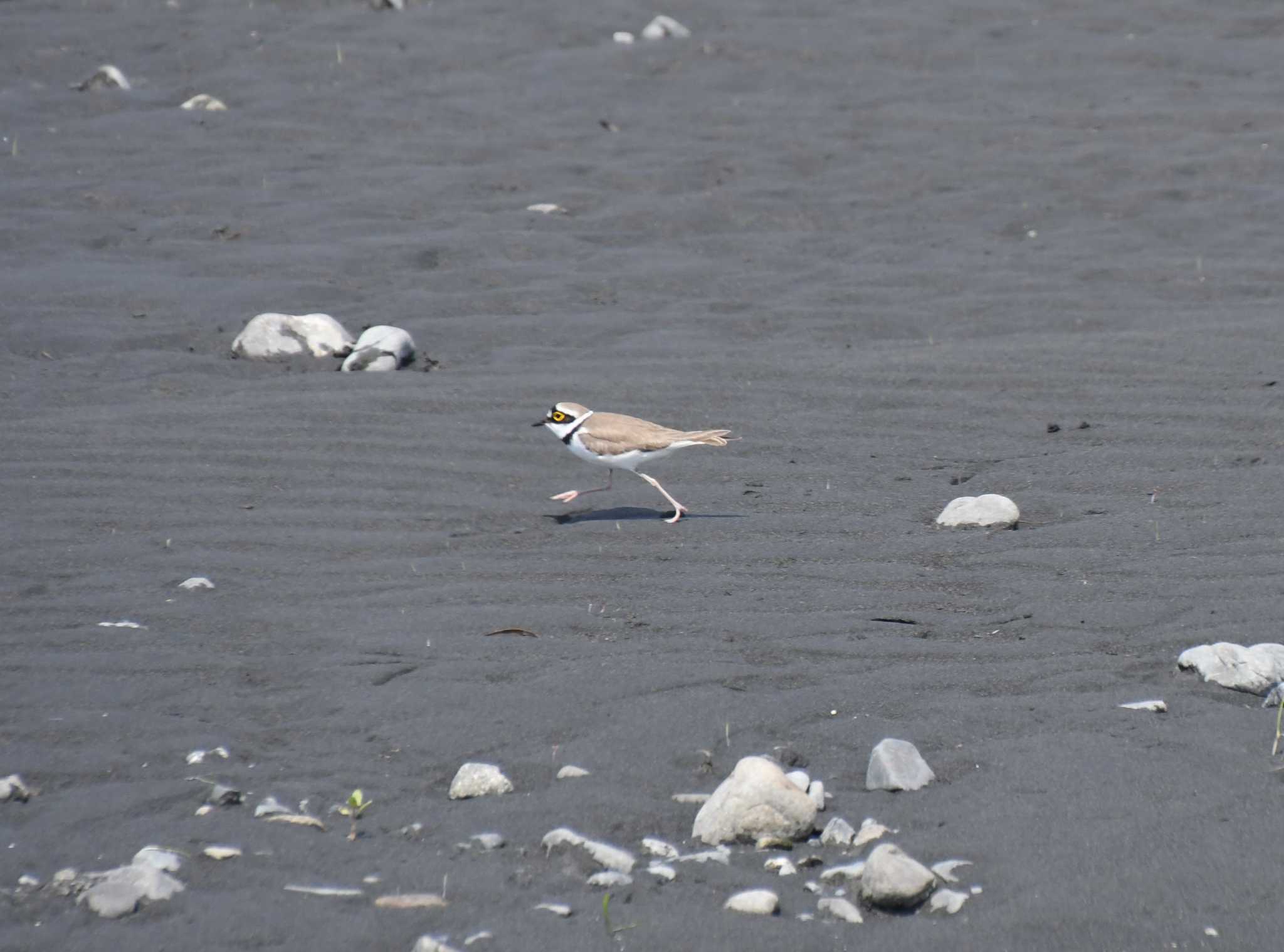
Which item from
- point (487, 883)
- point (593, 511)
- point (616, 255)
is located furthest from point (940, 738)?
point (616, 255)

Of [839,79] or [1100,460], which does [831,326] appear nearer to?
[1100,460]

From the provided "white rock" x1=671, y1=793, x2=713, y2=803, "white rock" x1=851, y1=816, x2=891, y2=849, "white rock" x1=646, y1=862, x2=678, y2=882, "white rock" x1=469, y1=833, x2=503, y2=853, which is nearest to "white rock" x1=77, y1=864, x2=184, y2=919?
"white rock" x1=469, y1=833, x2=503, y2=853

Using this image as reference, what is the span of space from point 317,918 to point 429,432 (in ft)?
12.6

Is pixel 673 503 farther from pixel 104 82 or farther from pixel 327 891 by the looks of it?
pixel 104 82

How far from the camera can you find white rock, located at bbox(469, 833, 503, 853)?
327cm

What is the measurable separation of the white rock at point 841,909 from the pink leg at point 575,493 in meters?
3.17

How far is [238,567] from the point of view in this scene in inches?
200

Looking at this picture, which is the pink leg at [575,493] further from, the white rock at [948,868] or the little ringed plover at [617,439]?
the white rock at [948,868]

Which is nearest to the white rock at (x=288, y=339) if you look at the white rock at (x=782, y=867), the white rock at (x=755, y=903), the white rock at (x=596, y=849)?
the white rock at (x=596, y=849)

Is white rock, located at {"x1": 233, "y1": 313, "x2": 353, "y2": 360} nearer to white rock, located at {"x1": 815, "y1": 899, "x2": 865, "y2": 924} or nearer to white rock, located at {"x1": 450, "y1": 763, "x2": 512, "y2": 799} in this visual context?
white rock, located at {"x1": 450, "y1": 763, "x2": 512, "y2": 799}

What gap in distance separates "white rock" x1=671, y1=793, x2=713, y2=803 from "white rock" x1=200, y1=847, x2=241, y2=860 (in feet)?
3.39

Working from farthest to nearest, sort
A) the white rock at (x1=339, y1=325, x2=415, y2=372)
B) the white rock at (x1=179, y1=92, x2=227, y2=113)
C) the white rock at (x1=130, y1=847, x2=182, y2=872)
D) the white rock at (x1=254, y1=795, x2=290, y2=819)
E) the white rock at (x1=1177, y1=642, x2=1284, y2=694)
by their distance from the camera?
the white rock at (x1=179, y1=92, x2=227, y2=113) < the white rock at (x1=339, y1=325, x2=415, y2=372) < the white rock at (x1=1177, y1=642, x2=1284, y2=694) < the white rock at (x1=254, y1=795, x2=290, y2=819) < the white rock at (x1=130, y1=847, x2=182, y2=872)

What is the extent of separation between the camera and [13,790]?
345cm

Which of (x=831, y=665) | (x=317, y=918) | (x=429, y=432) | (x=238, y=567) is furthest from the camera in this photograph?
(x=429, y=432)
